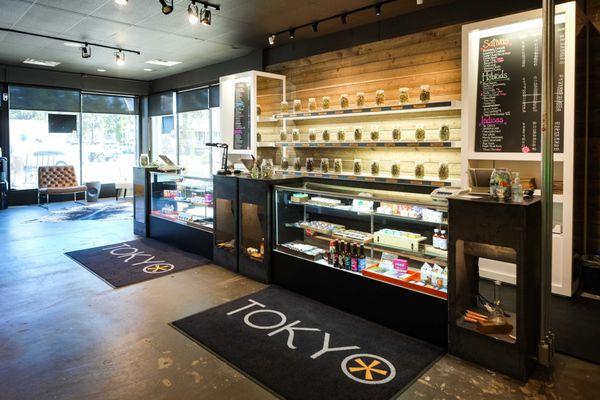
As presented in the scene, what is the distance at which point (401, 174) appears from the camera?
5477 mm

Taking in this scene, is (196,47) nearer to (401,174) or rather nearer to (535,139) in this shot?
(401,174)

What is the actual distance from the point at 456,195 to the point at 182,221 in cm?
415

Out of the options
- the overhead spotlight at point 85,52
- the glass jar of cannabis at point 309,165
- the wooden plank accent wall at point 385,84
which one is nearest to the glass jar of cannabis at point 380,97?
Answer: the wooden plank accent wall at point 385,84

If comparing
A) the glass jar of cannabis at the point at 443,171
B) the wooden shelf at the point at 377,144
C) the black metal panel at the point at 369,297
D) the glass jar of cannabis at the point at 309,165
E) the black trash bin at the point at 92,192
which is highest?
the wooden shelf at the point at 377,144

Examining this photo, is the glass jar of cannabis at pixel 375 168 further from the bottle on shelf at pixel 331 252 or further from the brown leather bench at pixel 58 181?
the brown leather bench at pixel 58 181

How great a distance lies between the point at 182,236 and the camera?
588 centimetres

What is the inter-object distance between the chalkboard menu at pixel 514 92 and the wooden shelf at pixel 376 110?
1.29ft

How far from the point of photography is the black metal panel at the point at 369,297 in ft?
9.90

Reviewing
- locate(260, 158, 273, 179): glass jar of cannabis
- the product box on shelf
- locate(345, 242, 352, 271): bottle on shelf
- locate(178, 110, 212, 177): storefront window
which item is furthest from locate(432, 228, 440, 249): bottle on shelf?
locate(178, 110, 212, 177): storefront window

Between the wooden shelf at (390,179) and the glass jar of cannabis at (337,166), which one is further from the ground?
the glass jar of cannabis at (337,166)

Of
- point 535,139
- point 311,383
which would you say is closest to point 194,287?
point 311,383

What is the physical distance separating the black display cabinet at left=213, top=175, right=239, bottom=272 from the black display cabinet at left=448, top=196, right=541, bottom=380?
→ 2628 millimetres

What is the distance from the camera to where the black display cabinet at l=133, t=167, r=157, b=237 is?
6.64 metres

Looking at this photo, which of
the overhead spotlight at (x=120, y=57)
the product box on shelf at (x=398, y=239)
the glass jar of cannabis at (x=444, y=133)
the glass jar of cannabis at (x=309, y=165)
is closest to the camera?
the product box on shelf at (x=398, y=239)
